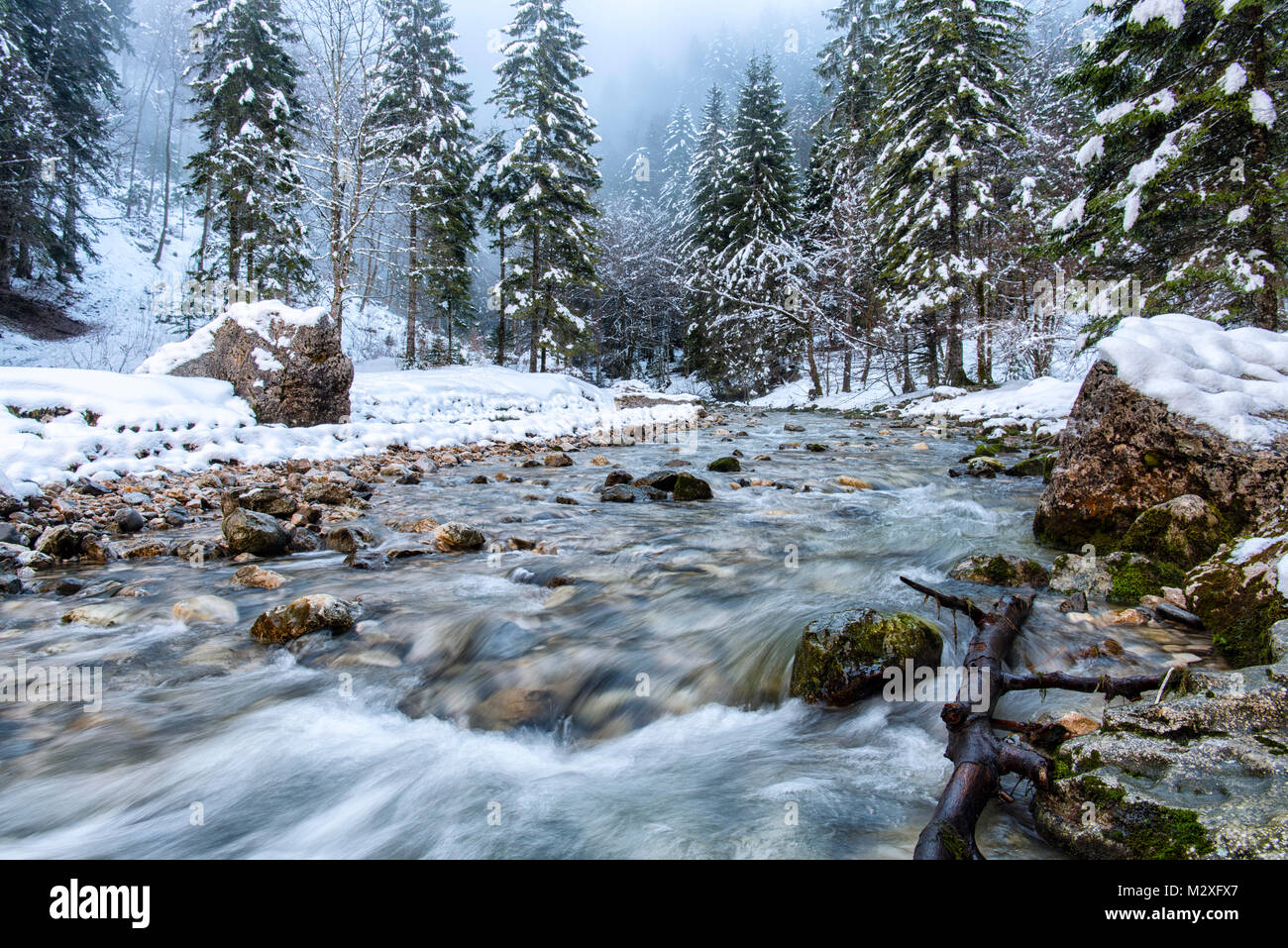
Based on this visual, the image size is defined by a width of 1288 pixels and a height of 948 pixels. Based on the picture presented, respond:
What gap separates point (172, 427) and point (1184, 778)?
396 inches

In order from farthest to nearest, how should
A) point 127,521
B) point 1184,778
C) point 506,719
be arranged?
point 127,521
point 506,719
point 1184,778

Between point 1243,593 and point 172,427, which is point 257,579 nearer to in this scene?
point 172,427

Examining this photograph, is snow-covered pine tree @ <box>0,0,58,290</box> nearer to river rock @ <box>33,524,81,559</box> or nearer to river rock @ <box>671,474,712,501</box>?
river rock @ <box>33,524,81,559</box>

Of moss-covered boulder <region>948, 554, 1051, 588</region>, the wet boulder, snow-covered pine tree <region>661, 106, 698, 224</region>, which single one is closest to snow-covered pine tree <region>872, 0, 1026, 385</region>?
moss-covered boulder <region>948, 554, 1051, 588</region>

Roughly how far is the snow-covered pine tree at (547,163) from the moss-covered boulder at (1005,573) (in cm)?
1866

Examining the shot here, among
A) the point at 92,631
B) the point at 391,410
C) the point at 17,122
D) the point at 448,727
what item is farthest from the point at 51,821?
the point at 17,122

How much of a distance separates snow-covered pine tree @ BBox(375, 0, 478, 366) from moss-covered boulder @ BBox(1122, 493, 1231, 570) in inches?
849

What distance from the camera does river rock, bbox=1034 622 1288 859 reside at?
1.29 meters

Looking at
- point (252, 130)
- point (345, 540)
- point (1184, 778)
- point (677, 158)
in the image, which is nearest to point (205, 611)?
point (345, 540)

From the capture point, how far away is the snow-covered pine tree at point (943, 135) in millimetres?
15742

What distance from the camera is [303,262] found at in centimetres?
1931

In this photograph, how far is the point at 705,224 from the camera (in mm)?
28516

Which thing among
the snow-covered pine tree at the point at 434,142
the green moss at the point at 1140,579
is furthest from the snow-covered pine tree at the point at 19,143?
the green moss at the point at 1140,579

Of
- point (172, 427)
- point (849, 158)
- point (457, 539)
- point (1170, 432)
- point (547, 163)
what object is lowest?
point (457, 539)
